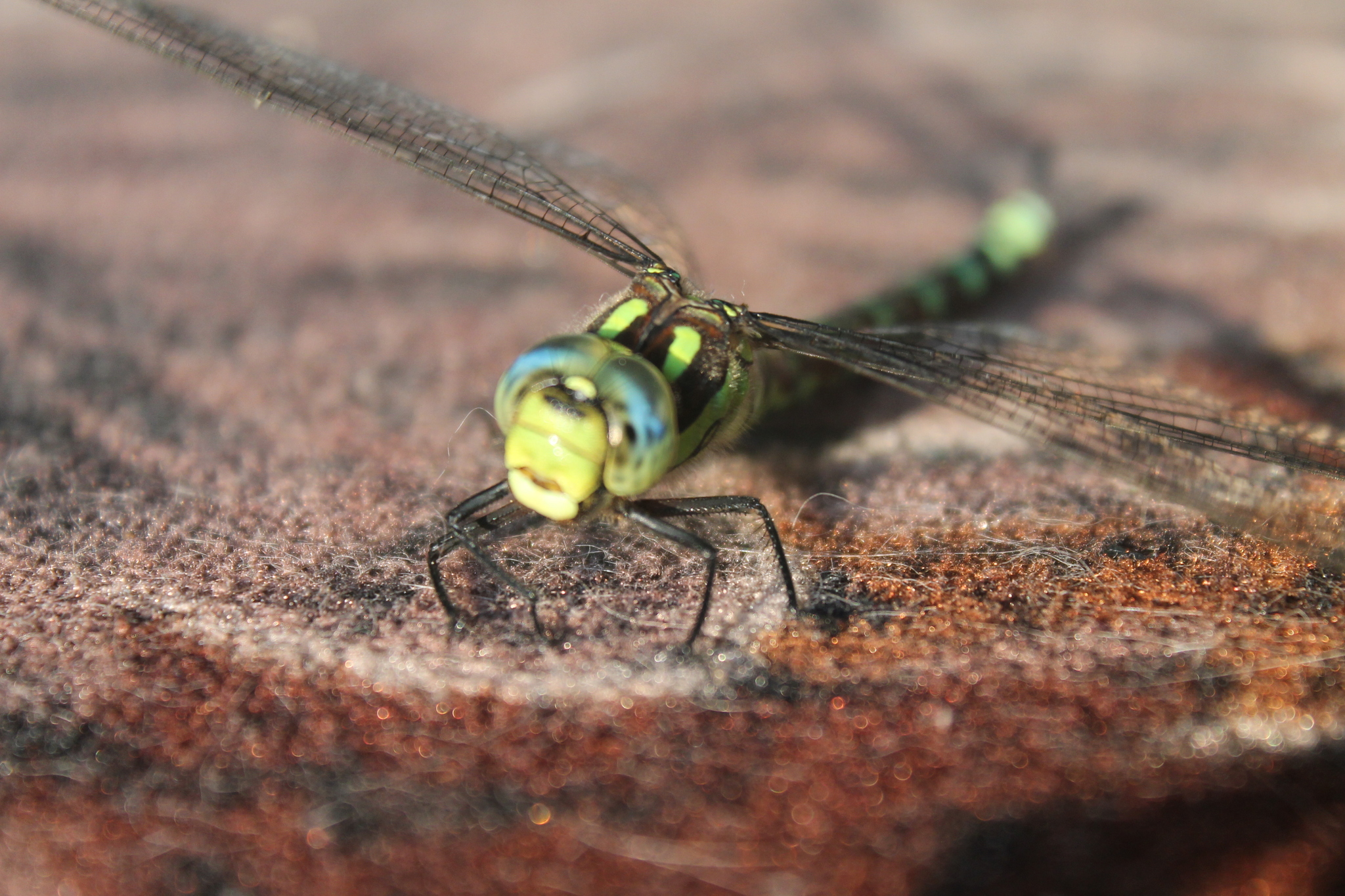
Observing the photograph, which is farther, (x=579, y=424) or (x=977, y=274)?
(x=977, y=274)

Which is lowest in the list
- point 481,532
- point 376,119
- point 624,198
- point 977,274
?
point 481,532

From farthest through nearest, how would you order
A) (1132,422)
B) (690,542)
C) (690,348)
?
(690,348)
(1132,422)
(690,542)

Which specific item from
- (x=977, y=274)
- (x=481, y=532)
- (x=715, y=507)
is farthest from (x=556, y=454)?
(x=977, y=274)

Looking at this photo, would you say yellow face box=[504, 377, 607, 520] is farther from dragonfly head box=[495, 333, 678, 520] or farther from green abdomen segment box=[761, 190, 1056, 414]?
green abdomen segment box=[761, 190, 1056, 414]

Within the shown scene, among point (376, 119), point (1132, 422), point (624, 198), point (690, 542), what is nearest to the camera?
point (690, 542)

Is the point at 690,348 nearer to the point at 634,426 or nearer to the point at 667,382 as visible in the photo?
the point at 667,382

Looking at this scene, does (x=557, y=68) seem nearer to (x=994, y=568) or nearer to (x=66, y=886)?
(x=994, y=568)

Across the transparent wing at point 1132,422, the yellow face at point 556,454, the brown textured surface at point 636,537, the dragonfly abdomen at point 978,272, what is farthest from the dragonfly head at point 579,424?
the dragonfly abdomen at point 978,272
